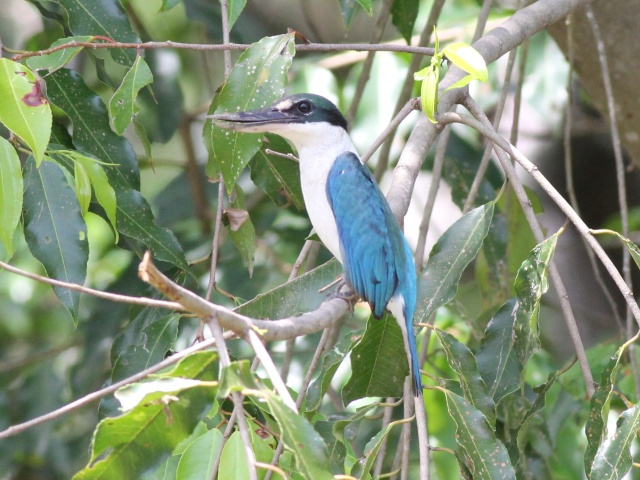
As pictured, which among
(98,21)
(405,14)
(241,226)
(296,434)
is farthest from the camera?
(405,14)

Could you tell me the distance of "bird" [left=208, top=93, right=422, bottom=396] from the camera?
2.28 meters

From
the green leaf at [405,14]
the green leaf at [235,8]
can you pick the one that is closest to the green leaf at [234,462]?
the green leaf at [235,8]

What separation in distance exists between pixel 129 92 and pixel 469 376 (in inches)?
39.1

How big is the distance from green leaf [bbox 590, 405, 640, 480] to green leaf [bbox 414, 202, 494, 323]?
1.64 feet

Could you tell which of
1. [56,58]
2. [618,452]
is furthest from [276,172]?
[618,452]

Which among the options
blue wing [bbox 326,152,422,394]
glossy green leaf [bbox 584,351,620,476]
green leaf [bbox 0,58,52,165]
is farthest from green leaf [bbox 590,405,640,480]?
green leaf [bbox 0,58,52,165]

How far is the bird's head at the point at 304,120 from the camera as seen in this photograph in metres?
2.32

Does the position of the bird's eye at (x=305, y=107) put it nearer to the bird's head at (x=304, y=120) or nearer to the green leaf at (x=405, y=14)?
the bird's head at (x=304, y=120)

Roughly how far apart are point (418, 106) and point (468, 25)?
1.99 meters

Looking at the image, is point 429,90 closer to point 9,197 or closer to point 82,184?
point 82,184

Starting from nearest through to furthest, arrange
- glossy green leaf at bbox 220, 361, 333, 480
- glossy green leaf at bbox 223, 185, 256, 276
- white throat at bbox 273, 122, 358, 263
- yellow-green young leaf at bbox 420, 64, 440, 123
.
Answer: glossy green leaf at bbox 220, 361, 333, 480 < yellow-green young leaf at bbox 420, 64, 440, 123 < glossy green leaf at bbox 223, 185, 256, 276 < white throat at bbox 273, 122, 358, 263

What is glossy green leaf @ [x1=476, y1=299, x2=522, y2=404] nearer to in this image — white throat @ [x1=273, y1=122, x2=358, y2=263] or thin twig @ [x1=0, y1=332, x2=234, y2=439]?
white throat @ [x1=273, y1=122, x2=358, y2=263]

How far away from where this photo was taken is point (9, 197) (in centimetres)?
167

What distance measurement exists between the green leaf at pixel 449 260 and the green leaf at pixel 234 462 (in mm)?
717
